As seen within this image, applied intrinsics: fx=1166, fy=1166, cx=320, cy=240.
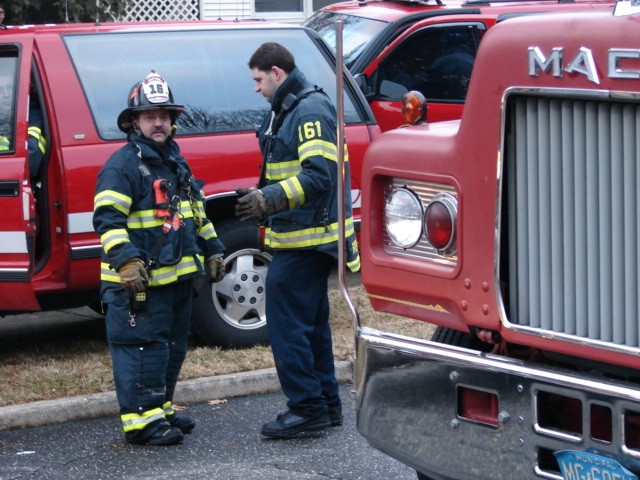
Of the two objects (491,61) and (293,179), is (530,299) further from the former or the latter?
(293,179)

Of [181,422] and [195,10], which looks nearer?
[181,422]

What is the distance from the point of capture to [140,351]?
5.39 m

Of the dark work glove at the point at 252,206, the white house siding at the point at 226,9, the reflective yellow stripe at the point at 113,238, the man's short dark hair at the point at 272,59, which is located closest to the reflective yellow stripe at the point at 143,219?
the reflective yellow stripe at the point at 113,238

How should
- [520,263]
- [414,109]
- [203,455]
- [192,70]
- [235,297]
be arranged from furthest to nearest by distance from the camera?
[192,70] → [235,297] → [203,455] → [414,109] → [520,263]

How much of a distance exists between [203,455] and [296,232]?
1104 millimetres

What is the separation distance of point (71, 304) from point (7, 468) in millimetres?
1582

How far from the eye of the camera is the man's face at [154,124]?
5.38 m

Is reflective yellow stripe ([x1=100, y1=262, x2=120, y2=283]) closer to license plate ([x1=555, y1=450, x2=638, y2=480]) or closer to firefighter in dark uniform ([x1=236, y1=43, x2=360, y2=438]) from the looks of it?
firefighter in dark uniform ([x1=236, y1=43, x2=360, y2=438])

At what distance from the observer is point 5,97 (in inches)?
247

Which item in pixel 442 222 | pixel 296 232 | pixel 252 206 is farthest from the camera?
pixel 296 232

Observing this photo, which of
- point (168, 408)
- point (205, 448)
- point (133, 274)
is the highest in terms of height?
point (133, 274)

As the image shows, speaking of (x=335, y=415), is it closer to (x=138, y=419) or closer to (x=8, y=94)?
(x=138, y=419)

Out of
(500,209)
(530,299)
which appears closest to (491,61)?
(500,209)

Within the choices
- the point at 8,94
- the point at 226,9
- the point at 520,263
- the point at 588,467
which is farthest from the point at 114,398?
the point at 226,9
